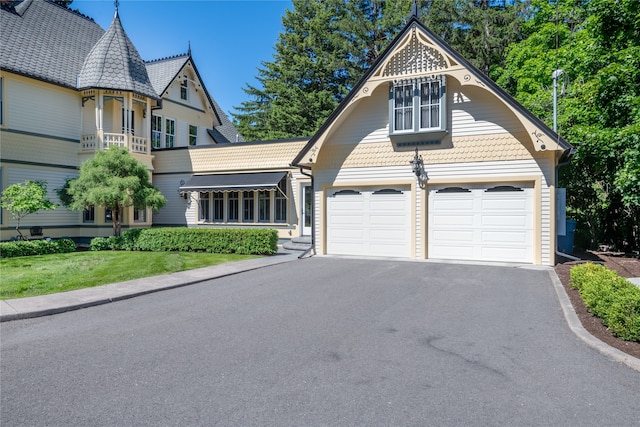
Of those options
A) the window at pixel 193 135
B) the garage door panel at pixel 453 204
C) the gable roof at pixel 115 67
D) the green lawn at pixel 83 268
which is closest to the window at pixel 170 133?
the window at pixel 193 135

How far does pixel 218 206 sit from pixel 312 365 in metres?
17.2

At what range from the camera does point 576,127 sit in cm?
1602

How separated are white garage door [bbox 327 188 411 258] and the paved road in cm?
640

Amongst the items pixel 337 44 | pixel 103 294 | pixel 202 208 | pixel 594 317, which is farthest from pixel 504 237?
pixel 337 44

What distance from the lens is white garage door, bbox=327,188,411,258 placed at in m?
15.0

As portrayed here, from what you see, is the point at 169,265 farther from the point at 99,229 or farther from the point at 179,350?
the point at 99,229

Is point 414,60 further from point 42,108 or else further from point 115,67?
point 42,108

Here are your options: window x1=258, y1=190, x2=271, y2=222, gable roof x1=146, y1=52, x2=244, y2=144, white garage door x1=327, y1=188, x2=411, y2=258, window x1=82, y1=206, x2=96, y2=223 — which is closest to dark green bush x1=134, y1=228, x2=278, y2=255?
white garage door x1=327, y1=188, x2=411, y2=258

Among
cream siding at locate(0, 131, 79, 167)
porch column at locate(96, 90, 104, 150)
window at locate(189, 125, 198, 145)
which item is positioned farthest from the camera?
window at locate(189, 125, 198, 145)

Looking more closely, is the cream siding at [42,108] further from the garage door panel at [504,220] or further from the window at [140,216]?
the garage door panel at [504,220]

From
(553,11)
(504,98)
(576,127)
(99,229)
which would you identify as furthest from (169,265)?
(553,11)

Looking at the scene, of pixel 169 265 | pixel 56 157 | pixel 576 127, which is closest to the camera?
pixel 169 265

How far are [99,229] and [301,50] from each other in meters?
24.0

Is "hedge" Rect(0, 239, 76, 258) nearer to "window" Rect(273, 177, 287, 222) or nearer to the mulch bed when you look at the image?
"window" Rect(273, 177, 287, 222)
